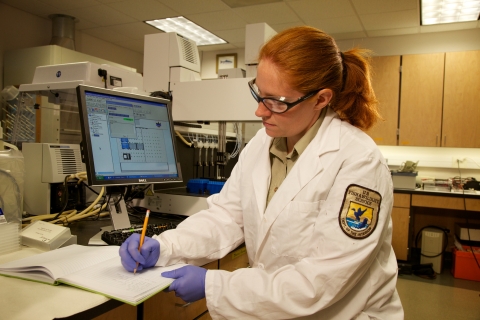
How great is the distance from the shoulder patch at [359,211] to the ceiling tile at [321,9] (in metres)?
3.08

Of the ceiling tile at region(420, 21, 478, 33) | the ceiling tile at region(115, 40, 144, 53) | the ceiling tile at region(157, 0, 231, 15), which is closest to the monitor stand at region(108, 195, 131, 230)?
the ceiling tile at region(157, 0, 231, 15)

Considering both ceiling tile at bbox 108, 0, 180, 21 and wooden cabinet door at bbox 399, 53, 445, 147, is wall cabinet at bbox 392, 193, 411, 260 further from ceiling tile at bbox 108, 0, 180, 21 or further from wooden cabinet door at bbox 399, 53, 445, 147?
ceiling tile at bbox 108, 0, 180, 21

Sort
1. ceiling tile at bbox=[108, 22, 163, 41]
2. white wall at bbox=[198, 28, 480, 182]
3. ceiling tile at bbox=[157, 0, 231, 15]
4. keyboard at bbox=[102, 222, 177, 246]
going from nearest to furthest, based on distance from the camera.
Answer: keyboard at bbox=[102, 222, 177, 246]
ceiling tile at bbox=[157, 0, 231, 15]
white wall at bbox=[198, 28, 480, 182]
ceiling tile at bbox=[108, 22, 163, 41]

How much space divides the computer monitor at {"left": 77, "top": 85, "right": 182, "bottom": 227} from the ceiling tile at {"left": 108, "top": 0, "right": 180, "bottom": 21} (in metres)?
2.69

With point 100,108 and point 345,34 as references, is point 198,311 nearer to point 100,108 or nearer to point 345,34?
point 100,108

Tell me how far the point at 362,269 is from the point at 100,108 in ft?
3.16

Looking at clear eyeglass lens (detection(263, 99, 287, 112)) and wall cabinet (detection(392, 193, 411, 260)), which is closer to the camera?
clear eyeglass lens (detection(263, 99, 287, 112))

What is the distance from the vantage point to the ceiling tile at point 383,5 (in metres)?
3.39

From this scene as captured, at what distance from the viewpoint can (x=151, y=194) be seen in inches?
68.5

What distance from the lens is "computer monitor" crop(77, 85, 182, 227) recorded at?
3.89 ft

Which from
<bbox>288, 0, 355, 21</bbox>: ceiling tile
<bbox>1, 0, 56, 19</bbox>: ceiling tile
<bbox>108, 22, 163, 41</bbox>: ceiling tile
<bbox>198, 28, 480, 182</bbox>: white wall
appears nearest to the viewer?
<bbox>288, 0, 355, 21</bbox>: ceiling tile

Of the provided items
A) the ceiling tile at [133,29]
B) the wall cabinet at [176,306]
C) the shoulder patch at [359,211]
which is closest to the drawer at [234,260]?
the wall cabinet at [176,306]

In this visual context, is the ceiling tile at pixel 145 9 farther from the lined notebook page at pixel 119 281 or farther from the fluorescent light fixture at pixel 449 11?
the lined notebook page at pixel 119 281

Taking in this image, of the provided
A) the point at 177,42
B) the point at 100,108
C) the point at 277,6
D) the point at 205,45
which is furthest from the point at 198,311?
the point at 205,45
